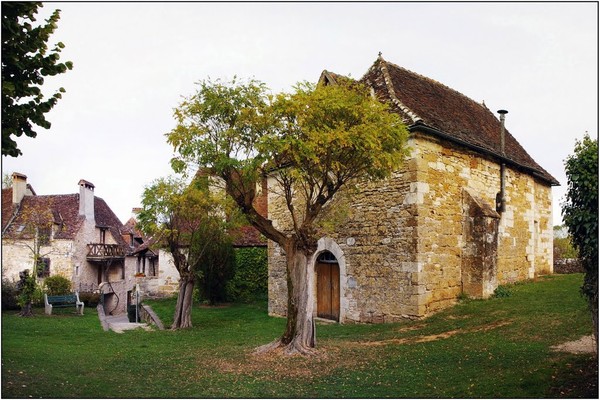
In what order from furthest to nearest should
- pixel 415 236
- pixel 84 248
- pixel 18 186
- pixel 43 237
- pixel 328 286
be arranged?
1. pixel 84 248
2. pixel 18 186
3. pixel 43 237
4. pixel 328 286
5. pixel 415 236

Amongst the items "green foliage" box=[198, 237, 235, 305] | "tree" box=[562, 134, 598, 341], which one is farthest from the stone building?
"tree" box=[562, 134, 598, 341]

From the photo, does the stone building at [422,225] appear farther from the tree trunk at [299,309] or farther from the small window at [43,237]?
the small window at [43,237]

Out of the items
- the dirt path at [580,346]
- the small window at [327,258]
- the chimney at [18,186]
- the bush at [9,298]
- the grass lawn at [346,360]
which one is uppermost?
the chimney at [18,186]

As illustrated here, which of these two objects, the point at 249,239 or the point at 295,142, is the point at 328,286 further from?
the point at 249,239

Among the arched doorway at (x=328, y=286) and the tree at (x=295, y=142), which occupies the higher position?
the tree at (x=295, y=142)

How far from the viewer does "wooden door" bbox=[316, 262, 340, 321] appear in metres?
15.5

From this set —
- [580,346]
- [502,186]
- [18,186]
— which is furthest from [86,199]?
[580,346]

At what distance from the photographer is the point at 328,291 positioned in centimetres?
1583

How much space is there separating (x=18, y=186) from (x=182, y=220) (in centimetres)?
1843

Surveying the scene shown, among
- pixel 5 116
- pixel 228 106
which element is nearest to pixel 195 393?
pixel 5 116

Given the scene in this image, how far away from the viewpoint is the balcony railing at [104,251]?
32.8 metres

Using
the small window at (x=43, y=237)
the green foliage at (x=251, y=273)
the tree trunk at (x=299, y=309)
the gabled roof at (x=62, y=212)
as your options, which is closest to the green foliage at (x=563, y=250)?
the green foliage at (x=251, y=273)

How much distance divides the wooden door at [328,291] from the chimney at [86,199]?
22.0 m

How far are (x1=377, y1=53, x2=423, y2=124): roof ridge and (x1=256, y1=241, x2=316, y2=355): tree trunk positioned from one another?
17.0 feet
